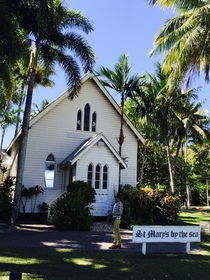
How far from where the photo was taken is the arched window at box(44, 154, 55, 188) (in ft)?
58.6

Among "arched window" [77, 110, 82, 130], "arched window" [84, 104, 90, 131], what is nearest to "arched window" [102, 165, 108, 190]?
"arched window" [84, 104, 90, 131]

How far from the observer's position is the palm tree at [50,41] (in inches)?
560

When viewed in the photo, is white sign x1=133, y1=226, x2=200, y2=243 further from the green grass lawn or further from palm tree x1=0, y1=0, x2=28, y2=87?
palm tree x1=0, y1=0, x2=28, y2=87

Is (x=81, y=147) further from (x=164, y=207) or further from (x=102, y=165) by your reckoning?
(x=164, y=207)

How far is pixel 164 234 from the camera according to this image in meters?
9.59

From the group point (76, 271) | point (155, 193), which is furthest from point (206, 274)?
point (155, 193)

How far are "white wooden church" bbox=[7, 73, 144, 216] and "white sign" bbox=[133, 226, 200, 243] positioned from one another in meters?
7.14

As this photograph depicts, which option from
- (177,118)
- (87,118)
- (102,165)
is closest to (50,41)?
(87,118)

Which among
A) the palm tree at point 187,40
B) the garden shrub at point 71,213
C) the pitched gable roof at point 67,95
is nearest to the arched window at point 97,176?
the garden shrub at point 71,213

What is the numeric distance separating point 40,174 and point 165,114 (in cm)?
1204

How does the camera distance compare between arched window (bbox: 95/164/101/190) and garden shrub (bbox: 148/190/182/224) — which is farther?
arched window (bbox: 95/164/101/190)

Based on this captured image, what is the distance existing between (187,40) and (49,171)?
428 inches

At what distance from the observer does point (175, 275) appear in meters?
7.41

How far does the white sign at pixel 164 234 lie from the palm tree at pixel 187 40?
8.89m
